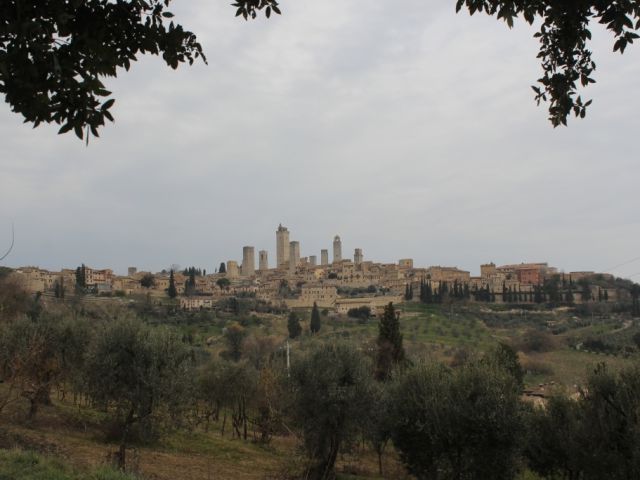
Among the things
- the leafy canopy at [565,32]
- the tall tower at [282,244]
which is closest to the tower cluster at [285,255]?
the tall tower at [282,244]

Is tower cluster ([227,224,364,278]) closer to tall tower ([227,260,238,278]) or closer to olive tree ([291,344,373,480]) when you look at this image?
tall tower ([227,260,238,278])

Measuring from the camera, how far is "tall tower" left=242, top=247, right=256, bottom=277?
170875 mm

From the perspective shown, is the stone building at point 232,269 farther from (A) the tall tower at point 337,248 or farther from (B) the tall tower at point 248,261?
(A) the tall tower at point 337,248

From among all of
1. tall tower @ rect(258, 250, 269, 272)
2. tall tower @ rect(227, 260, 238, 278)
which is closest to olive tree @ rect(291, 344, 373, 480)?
tall tower @ rect(227, 260, 238, 278)

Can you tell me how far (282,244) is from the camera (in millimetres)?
175625

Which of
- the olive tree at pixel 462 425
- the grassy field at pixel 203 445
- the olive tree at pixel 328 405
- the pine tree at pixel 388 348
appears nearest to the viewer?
the grassy field at pixel 203 445

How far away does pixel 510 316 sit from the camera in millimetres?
87500

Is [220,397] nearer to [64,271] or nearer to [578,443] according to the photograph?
[578,443]

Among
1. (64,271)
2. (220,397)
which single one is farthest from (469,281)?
(220,397)

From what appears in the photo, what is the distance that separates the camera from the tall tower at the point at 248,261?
561 feet

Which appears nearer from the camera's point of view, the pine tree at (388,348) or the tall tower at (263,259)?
the pine tree at (388,348)

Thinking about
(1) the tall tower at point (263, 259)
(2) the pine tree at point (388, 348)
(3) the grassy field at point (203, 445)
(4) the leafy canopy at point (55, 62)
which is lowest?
(3) the grassy field at point (203, 445)

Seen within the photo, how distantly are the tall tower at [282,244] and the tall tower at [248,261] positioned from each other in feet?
26.4

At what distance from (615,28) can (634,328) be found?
237 feet
